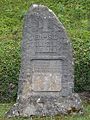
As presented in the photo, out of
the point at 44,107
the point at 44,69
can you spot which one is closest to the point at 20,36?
the point at 44,69

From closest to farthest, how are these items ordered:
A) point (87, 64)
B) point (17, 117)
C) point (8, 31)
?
point (17, 117)
point (87, 64)
point (8, 31)

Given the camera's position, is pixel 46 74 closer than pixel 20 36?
Yes

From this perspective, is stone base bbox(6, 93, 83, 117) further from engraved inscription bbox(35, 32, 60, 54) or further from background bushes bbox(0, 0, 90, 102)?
background bushes bbox(0, 0, 90, 102)

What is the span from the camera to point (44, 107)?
9492 mm

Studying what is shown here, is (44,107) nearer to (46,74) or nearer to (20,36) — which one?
(46,74)

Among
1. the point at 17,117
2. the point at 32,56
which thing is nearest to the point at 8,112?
the point at 17,117

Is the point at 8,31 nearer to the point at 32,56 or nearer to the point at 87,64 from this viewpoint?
the point at 87,64

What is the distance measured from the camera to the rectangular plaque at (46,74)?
9578 millimetres

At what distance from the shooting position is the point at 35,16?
31.2ft

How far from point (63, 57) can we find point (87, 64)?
2.39 metres

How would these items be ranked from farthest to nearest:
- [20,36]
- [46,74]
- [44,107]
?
[20,36] < [46,74] < [44,107]

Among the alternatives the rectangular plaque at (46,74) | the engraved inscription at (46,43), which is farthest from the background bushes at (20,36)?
the engraved inscription at (46,43)

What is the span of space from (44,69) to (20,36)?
240 inches

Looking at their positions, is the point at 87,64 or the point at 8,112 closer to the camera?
the point at 8,112
